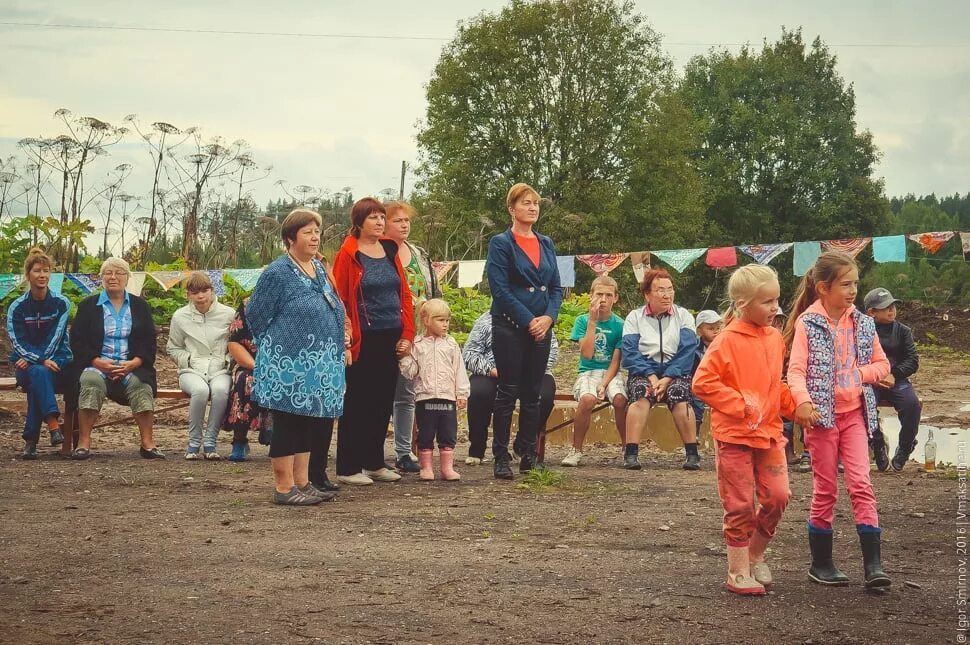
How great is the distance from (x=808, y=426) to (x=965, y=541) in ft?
4.91

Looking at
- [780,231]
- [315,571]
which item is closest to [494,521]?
[315,571]

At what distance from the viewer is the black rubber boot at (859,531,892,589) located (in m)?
4.66

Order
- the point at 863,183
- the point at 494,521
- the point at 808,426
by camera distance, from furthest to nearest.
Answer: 1. the point at 863,183
2. the point at 494,521
3. the point at 808,426

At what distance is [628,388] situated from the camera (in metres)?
9.20

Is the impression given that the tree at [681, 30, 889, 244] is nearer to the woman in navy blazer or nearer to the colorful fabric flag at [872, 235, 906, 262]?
the colorful fabric flag at [872, 235, 906, 262]

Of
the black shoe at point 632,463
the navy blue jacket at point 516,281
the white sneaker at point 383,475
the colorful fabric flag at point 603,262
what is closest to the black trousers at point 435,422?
the white sneaker at point 383,475

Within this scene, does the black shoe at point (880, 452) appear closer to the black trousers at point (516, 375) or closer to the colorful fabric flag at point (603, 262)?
the black trousers at point (516, 375)

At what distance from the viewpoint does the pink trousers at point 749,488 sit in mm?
4699

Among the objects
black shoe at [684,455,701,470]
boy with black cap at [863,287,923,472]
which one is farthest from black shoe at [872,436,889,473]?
black shoe at [684,455,701,470]

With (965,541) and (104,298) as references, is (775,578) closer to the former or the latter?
(965,541)

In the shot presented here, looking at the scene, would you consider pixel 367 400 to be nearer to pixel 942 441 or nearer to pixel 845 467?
pixel 845 467

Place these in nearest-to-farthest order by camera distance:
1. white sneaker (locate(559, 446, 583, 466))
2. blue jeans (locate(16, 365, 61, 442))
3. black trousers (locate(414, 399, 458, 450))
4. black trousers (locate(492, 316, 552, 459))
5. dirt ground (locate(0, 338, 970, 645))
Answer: dirt ground (locate(0, 338, 970, 645)) < black trousers (locate(492, 316, 552, 459)) < black trousers (locate(414, 399, 458, 450)) < white sneaker (locate(559, 446, 583, 466)) < blue jeans (locate(16, 365, 61, 442))

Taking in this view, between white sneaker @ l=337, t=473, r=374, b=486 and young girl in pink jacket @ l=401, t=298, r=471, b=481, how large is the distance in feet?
1.50

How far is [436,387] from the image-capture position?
8258 mm
